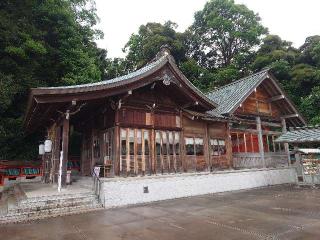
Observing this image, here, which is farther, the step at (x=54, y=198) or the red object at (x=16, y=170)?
the red object at (x=16, y=170)

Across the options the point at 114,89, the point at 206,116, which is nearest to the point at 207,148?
the point at 206,116

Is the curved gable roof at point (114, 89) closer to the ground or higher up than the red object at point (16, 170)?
higher up

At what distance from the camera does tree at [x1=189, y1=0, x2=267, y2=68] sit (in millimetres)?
39625

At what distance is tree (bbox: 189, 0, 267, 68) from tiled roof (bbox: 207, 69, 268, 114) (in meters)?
21.1

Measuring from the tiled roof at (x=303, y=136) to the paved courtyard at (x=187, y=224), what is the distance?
20.6 ft

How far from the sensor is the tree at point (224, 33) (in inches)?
1560

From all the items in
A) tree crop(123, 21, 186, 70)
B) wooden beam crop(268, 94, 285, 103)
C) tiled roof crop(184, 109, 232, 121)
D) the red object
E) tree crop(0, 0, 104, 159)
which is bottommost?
the red object

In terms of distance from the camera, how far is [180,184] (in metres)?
12.6

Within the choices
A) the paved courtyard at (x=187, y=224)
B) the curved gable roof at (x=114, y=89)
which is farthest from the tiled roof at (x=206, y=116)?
the paved courtyard at (x=187, y=224)

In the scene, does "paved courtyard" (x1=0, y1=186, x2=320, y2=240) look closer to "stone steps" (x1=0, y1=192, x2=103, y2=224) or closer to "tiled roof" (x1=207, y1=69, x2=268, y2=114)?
"stone steps" (x1=0, y1=192, x2=103, y2=224)

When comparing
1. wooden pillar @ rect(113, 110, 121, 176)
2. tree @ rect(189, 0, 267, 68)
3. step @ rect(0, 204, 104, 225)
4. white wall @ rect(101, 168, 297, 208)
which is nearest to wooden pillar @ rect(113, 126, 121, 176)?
wooden pillar @ rect(113, 110, 121, 176)

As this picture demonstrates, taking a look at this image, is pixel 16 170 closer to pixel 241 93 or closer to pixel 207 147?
pixel 207 147

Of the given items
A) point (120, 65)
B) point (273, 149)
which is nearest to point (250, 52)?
point (120, 65)

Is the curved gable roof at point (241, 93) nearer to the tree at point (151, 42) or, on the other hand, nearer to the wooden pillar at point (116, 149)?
the wooden pillar at point (116, 149)
